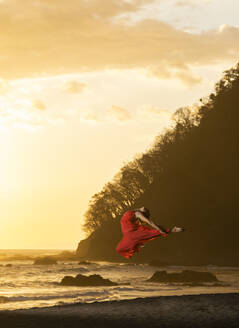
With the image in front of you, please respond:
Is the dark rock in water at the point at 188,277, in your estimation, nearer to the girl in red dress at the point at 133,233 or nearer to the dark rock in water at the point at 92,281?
the dark rock in water at the point at 92,281

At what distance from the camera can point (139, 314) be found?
78.2 ft

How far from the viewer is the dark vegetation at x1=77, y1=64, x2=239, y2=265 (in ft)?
294

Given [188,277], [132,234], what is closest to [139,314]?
[132,234]

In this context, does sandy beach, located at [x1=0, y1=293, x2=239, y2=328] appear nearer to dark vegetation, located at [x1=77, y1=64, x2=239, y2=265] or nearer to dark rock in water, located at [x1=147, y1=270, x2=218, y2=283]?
dark rock in water, located at [x1=147, y1=270, x2=218, y2=283]

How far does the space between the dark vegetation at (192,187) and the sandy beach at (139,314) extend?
56.3 meters

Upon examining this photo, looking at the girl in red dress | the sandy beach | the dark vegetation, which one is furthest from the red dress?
the dark vegetation

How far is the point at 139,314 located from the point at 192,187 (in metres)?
73.9

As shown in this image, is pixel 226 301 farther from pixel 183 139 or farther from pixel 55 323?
pixel 183 139

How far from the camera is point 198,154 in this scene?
9988 centimetres

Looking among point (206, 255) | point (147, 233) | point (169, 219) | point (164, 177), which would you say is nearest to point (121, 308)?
point (147, 233)

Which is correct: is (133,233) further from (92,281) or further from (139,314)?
(92,281)

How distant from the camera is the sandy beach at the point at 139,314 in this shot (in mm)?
21422

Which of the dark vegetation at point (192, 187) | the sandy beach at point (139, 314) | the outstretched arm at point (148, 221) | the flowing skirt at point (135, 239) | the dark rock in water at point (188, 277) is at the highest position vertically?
the dark vegetation at point (192, 187)

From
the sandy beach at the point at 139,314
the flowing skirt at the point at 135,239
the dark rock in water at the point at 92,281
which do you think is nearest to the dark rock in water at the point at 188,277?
the dark rock in water at the point at 92,281
